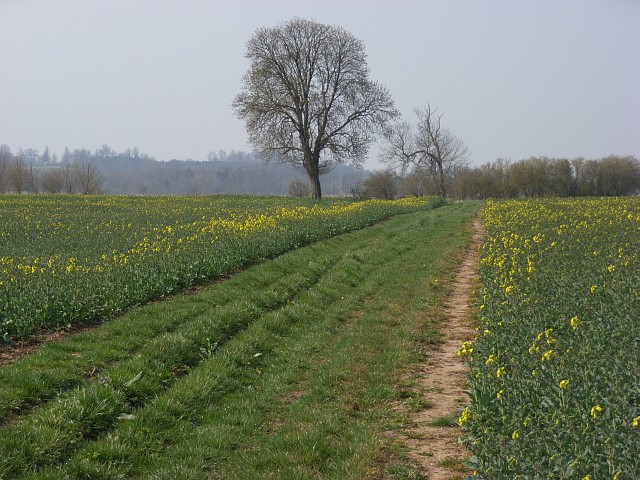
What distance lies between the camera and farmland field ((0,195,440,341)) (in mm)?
10359

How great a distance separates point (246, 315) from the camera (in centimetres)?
1115

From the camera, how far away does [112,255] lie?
15.0m

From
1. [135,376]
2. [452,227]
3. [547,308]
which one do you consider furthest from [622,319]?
[452,227]

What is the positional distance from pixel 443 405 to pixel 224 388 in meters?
2.90

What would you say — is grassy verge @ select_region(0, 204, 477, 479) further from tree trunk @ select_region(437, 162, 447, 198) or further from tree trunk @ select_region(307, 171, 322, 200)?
tree trunk @ select_region(437, 162, 447, 198)

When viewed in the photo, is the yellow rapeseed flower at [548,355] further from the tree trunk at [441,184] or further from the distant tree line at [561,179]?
the tree trunk at [441,184]

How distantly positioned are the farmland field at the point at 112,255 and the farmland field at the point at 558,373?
6930 mm

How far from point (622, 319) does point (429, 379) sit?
101 inches

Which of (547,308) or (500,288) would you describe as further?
(500,288)

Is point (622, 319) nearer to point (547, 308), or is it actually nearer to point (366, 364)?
point (547, 308)

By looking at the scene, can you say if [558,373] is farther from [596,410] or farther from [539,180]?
[539,180]

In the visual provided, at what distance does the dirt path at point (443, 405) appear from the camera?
559cm

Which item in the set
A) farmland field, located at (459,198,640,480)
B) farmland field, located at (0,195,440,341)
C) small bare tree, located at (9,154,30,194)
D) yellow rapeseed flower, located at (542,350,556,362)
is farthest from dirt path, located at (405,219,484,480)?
small bare tree, located at (9,154,30,194)

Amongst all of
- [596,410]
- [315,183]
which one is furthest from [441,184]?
[596,410]
